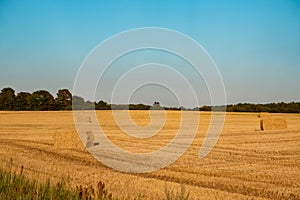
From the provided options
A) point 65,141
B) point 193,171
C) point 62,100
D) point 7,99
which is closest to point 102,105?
point 62,100

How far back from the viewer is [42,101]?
69.4 meters

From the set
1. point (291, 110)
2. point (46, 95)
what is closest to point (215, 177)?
point (291, 110)

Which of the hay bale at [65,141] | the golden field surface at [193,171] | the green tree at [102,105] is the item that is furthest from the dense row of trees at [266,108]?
the hay bale at [65,141]

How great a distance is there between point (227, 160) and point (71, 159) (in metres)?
5.01

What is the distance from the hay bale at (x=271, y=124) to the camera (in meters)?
Result: 30.3

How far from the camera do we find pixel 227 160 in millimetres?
14484

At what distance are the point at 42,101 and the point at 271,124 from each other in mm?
45792

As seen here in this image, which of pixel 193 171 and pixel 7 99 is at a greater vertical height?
pixel 7 99

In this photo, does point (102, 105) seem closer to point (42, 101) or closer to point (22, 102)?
point (42, 101)

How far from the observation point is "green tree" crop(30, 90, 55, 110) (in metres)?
68.9

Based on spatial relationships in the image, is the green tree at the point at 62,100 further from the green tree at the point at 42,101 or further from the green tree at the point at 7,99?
the green tree at the point at 7,99

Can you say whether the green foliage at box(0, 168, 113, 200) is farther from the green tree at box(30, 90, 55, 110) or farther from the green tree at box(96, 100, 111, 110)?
the green tree at box(30, 90, 55, 110)

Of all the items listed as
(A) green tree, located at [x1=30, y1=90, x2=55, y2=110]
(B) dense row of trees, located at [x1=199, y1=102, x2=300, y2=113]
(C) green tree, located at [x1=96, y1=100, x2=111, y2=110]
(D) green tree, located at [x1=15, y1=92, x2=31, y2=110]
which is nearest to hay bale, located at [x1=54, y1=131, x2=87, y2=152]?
(C) green tree, located at [x1=96, y1=100, x2=111, y2=110]

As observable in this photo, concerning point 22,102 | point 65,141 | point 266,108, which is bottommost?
point 65,141
